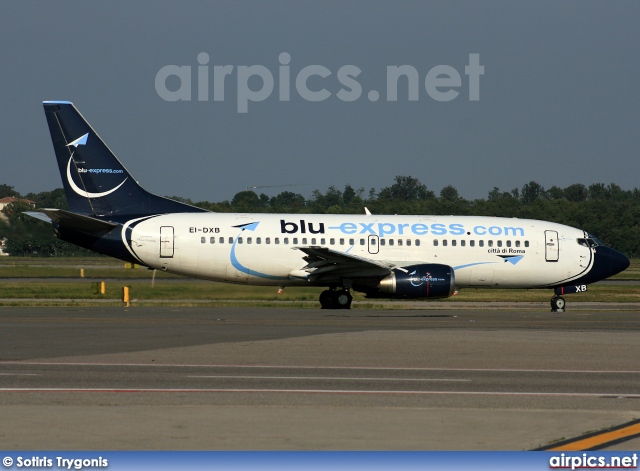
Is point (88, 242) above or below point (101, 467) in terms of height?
above

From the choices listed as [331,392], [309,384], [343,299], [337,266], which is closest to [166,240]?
[337,266]

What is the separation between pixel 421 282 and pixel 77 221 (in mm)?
11080

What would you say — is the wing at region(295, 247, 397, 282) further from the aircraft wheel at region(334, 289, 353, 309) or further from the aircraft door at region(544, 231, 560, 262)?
the aircraft door at region(544, 231, 560, 262)

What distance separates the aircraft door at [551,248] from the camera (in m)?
33.9

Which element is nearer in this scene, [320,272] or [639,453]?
[639,453]

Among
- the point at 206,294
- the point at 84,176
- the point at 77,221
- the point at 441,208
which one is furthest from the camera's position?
the point at 441,208

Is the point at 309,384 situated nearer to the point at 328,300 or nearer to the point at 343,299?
the point at 343,299

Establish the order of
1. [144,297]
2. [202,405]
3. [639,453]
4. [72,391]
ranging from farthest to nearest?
[144,297] → [72,391] → [202,405] → [639,453]

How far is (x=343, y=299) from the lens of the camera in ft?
107

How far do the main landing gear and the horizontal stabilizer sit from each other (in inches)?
285

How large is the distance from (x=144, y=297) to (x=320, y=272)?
7.34 metres

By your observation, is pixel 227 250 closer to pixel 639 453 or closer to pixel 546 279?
pixel 546 279

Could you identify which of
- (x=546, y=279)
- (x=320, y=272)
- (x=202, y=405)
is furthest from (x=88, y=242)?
(x=202, y=405)

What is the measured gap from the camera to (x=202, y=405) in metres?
11.3
